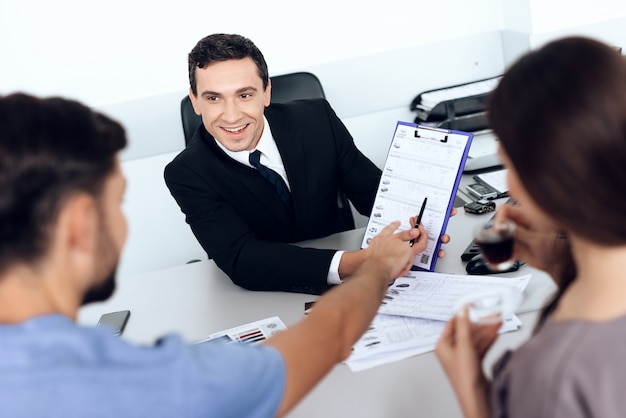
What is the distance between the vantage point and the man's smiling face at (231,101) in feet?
6.36

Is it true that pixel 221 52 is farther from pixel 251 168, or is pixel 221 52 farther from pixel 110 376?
pixel 110 376

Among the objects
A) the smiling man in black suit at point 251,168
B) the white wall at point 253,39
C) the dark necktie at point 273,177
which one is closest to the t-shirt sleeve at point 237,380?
the smiling man in black suit at point 251,168

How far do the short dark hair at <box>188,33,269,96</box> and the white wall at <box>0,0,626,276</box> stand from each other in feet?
2.77

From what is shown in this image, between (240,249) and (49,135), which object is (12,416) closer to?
(49,135)

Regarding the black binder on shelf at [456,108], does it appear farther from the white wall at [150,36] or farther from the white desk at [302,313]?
the white desk at [302,313]

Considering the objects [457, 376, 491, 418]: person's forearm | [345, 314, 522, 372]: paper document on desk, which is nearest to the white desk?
[345, 314, 522, 372]: paper document on desk

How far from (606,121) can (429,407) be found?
0.62m

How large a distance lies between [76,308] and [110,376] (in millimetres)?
151

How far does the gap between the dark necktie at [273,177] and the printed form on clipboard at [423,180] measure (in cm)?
37

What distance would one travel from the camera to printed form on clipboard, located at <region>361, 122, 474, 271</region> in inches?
61.9

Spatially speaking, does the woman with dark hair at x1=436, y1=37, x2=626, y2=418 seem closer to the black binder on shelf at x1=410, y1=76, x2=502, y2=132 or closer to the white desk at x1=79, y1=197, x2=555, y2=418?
the white desk at x1=79, y1=197, x2=555, y2=418

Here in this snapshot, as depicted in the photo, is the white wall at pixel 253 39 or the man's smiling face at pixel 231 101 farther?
the white wall at pixel 253 39

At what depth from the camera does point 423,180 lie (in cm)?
162

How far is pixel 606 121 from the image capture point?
74 centimetres
